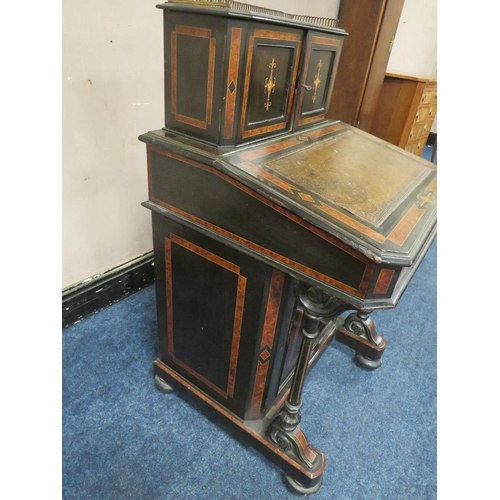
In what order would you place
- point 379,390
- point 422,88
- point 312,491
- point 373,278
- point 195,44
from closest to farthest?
point 373,278 → point 195,44 → point 312,491 → point 379,390 → point 422,88

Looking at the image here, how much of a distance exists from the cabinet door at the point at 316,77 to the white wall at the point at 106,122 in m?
0.75

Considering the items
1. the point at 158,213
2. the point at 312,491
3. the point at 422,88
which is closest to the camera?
the point at 158,213

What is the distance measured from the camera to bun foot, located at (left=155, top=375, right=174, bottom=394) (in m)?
1.49

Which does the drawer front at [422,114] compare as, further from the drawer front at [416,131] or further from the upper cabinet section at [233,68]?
the upper cabinet section at [233,68]

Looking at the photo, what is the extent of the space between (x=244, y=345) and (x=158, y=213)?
476 mm

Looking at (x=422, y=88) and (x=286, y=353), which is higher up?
(x=422, y=88)

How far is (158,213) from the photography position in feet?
3.71

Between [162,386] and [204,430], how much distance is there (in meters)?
0.24

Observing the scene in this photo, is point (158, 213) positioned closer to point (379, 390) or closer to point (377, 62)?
point (379, 390)

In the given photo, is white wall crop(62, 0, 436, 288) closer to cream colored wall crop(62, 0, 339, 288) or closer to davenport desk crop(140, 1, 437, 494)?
cream colored wall crop(62, 0, 339, 288)

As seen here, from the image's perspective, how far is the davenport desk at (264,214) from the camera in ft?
2.75

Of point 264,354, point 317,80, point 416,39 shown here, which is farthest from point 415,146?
point 264,354

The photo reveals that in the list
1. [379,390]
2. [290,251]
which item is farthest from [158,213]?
[379,390]

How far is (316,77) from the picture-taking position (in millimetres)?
1203
